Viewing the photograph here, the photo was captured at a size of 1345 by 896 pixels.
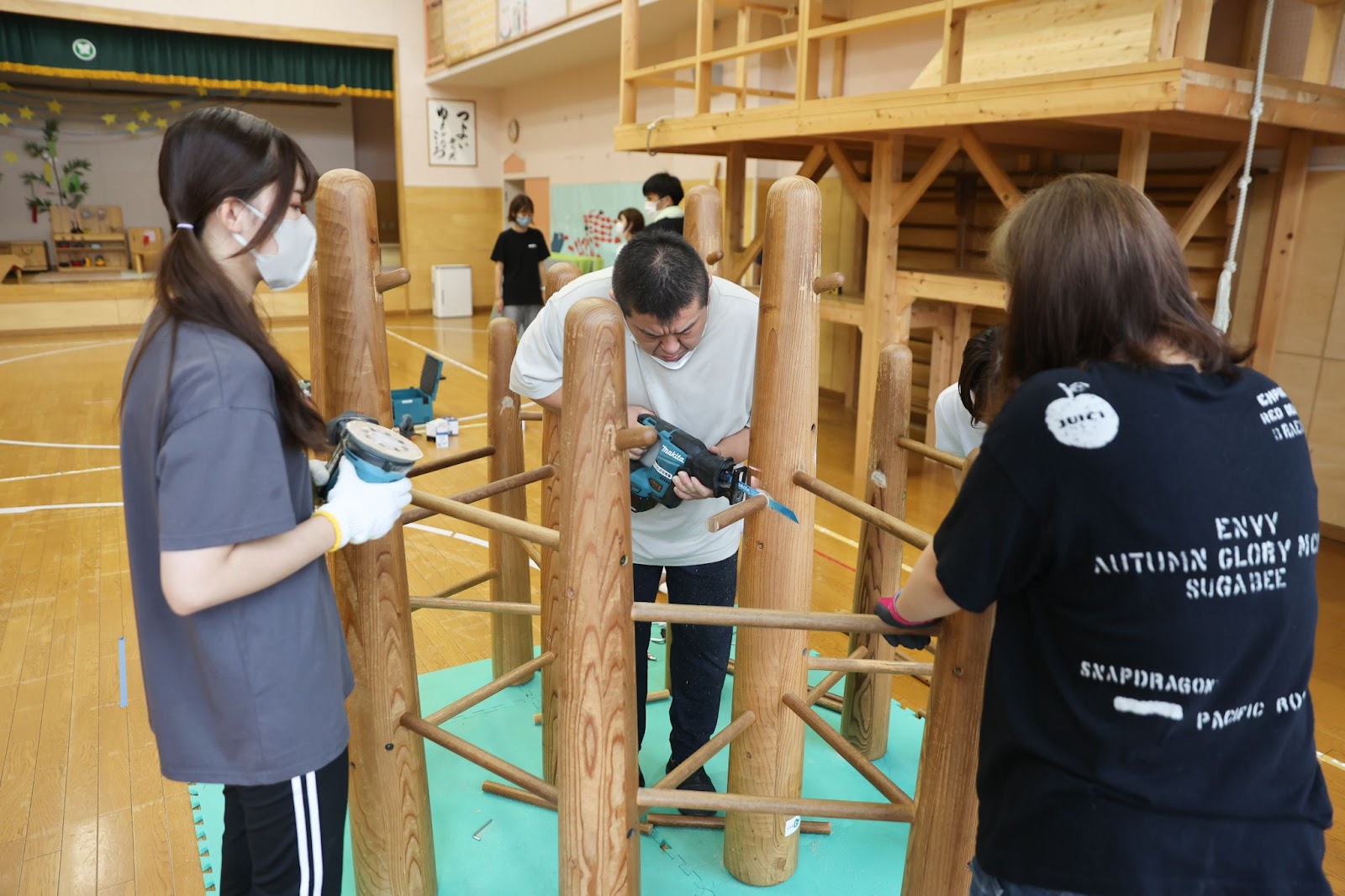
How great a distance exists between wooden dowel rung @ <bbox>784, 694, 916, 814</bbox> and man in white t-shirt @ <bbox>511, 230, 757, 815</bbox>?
34cm

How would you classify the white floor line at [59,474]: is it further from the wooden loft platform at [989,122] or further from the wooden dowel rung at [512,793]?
the wooden dowel rung at [512,793]

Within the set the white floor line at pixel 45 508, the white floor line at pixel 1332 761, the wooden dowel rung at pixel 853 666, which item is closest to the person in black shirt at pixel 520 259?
the white floor line at pixel 45 508

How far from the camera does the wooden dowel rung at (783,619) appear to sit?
129 centimetres

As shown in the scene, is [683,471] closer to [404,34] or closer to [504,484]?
[504,484]

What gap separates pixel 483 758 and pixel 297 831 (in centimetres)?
45

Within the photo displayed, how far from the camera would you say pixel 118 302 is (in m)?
11.0

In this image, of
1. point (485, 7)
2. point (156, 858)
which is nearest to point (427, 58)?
point (485, 7)

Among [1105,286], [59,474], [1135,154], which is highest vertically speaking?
[1135,154]

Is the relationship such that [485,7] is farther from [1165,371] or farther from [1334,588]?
[1165,371]

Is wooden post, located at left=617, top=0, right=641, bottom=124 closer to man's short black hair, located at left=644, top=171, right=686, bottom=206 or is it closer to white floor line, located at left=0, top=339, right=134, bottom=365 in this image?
man's short black hair, located at left=644, top=171, right=686, bottom=206

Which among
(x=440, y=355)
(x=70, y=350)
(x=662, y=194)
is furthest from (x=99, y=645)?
(x=70, y=350)

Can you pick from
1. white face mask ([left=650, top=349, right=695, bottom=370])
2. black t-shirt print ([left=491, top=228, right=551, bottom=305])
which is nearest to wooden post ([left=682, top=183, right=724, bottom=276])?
white face mask ([left=650, top=349, right=695, bottom=370])

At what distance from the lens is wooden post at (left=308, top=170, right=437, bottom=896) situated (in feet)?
5.53

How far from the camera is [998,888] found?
1107mm
